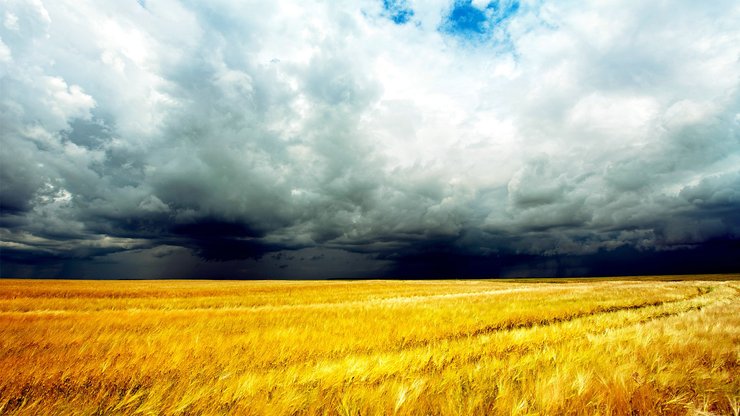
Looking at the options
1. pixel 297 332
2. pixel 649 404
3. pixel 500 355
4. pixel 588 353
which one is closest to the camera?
Answer: pixel 649 404

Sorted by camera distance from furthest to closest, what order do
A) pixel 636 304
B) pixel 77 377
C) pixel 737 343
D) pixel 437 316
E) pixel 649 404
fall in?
pixel 636 304 < pixel 437 316 < pixel 737 343 < pixel 77 377 < pixel 649 404

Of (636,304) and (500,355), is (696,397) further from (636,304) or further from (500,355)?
(636,304)

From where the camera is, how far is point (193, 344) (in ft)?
21.8

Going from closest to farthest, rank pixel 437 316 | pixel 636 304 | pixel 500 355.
Answer: pixel 500 355, pixel 437 316, pixel 636 304

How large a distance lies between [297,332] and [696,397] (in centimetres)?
710

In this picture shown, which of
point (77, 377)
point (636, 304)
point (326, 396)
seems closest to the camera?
point (326, 396)

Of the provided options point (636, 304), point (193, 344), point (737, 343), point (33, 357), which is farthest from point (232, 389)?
point (636, 304)

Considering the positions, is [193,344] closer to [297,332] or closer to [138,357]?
[138,357]

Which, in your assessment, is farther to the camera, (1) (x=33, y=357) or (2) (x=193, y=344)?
(2) (x=193, y=344)

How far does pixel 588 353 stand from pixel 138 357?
7.23m

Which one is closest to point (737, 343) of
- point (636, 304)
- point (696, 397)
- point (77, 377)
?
point (696, 397)

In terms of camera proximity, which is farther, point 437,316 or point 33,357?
point 437,316

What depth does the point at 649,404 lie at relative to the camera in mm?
3203

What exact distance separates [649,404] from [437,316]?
9.22 m
